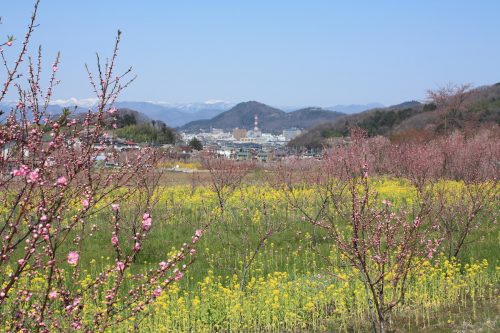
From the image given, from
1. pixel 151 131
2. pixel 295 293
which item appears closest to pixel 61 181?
pixel 295 293

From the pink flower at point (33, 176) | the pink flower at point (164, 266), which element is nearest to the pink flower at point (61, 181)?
the pink flower at point (33, 176)

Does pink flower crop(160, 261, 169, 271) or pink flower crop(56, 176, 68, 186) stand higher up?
pink flower crop(56, 176, 68, 186)

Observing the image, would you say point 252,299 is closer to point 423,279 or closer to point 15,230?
point 423,279

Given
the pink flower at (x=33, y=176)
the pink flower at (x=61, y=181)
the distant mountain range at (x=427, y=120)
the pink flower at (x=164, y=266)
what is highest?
the distant mountain range at (x=427, y=120)

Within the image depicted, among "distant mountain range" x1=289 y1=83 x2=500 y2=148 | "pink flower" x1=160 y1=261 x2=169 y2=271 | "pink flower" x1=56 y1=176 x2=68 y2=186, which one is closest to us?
"pink flower" x1=56 y1=176 x2=68 y2=186

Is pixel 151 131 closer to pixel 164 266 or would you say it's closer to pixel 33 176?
pixel 164 266

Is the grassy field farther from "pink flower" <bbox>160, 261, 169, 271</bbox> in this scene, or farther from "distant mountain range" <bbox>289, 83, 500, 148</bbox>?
"distant mountain range" <bbox>289, 83, 500, 148</bbox>

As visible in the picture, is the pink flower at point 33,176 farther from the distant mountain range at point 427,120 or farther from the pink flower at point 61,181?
the distant mountain range at point 427,120

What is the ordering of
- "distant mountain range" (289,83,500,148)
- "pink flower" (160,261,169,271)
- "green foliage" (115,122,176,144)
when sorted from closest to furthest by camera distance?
"pink flower" (160,261,169,271) → "distant mountain range" (289,83,500,148) → "green foliage" (115,122,176,144)

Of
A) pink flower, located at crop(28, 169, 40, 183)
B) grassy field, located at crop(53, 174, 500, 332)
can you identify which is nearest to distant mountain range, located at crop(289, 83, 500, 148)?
grassy field, located at crop(53, 174, 500, 332)

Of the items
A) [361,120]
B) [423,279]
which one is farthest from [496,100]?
[423,279]

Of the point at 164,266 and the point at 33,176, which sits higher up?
the point at 33,176

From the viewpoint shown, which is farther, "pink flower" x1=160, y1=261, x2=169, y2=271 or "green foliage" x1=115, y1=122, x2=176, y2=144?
"green foliage" x1=115, y1=122, x2=176, y2=144

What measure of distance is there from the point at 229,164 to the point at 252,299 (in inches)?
562
